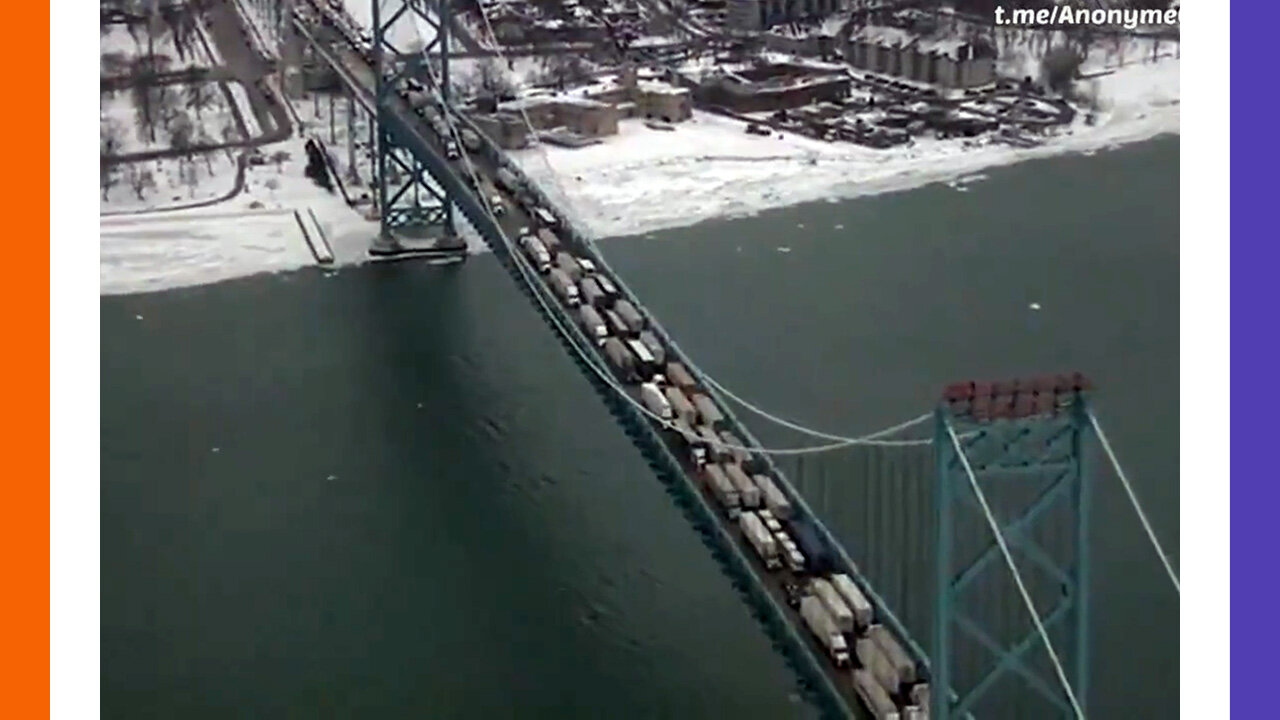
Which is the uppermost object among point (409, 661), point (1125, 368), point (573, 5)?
point (573, 5)

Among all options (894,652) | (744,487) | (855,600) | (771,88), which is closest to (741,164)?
(771,88)

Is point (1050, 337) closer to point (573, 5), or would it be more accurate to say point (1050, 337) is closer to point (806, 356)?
point (806, 356)

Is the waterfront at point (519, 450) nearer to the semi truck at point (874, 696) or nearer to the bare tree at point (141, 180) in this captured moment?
the semi truck at point (874, 696)

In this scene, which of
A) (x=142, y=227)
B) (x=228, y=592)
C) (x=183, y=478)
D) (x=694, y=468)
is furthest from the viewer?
(x=142, y=227)

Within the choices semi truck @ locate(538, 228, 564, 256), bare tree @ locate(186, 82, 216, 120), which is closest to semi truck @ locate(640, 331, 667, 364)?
semi truck @ locate(538, 228, 564, 256)

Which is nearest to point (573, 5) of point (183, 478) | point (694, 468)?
point (183, 478)

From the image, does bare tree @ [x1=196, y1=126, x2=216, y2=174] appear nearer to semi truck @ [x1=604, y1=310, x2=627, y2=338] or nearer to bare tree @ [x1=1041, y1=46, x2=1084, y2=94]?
semi truck @ [x1=604, y1=310, x2=627, y2=338]

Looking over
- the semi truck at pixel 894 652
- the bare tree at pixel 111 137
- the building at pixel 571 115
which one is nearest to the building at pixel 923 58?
the building at pixel 571 115
